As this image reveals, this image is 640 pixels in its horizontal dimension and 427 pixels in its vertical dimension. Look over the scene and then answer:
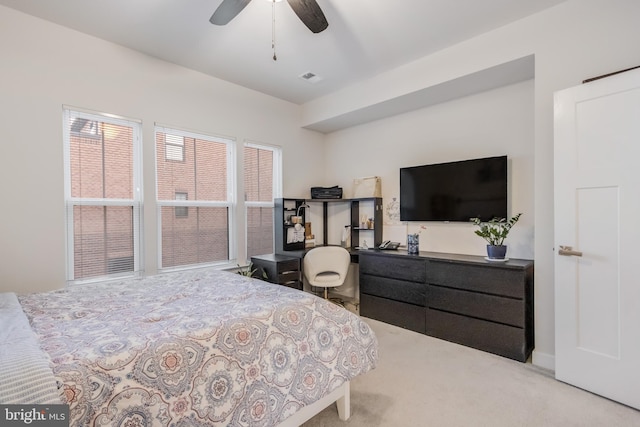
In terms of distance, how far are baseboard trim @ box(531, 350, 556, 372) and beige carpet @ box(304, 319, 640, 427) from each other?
7 cm

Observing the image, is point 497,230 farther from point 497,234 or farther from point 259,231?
point 259,231

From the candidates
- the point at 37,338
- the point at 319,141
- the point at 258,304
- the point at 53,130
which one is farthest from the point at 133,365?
the point at 319,141

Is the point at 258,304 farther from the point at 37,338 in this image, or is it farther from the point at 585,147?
the point at 585,147

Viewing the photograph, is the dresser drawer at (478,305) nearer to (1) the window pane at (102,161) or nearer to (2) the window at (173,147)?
(2) the window at (173,147)

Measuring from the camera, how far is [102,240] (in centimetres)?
283

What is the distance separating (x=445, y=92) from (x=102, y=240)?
12.1 feet

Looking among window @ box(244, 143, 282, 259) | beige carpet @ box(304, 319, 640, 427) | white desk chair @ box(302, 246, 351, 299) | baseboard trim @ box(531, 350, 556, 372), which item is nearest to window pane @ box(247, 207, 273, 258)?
window @ box(244, 143, 282, 259)

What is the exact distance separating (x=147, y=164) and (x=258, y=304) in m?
2.17

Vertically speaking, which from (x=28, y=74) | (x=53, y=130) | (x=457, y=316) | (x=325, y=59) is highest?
(x=325, y=59)

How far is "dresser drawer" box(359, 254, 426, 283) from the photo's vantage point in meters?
3.12

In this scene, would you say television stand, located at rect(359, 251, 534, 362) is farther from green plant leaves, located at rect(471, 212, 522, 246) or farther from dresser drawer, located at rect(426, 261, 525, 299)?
green plant leaves, located at rect(471, 212, 522, 246)

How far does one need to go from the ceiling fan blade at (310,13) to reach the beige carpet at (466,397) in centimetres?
251

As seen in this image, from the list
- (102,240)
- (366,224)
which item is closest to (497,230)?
(366,224)

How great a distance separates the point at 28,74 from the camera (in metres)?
2.39
